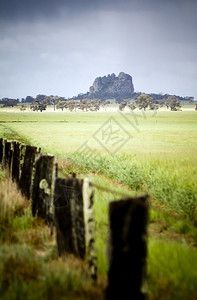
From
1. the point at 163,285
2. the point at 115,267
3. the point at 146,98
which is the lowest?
the point at 163,285

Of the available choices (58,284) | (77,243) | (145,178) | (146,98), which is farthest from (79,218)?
(146,98)

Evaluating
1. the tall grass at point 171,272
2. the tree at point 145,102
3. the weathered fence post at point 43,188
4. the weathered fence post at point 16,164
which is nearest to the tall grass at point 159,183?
the tall grass at point 171,272

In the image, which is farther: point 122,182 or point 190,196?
point 122,182

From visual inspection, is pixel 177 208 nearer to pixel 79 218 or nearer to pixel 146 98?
pixel 79 218

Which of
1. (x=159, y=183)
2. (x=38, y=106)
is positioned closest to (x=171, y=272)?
(x=159, y=183)

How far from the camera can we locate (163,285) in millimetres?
2557

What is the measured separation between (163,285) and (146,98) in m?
166

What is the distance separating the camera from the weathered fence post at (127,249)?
210cm

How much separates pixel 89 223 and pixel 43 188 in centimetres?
179

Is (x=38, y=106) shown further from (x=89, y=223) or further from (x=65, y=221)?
(x=89, y=223)

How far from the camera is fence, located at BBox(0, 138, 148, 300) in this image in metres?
2.11

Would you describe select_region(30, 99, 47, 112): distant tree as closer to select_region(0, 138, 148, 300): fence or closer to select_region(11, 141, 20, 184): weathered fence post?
select_region(11, 141, 20, 184): weathered fence post

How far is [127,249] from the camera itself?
2129 mm

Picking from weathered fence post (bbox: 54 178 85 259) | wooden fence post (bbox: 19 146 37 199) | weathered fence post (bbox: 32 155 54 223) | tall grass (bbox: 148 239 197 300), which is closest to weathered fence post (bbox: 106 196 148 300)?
tall grass (bbox: 148 239 197 300)
